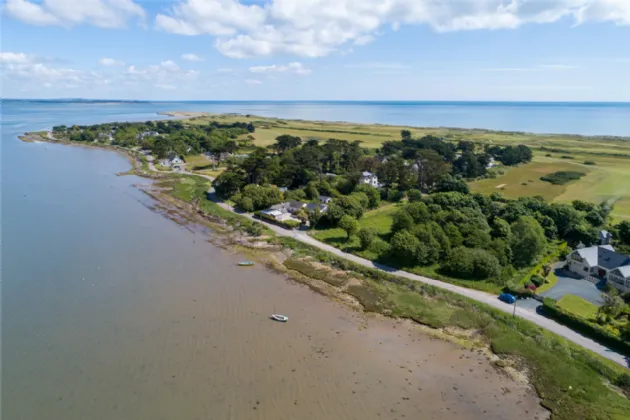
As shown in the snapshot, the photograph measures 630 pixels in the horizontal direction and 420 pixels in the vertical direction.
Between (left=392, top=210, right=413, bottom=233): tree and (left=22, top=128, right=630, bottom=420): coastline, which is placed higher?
(left=392, top=210, right=413, bottom=233): tree

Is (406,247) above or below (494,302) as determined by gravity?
above

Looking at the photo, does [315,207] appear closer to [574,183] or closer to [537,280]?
[537,280]

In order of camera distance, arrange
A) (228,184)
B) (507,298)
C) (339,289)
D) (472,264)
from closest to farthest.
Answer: (507,298), (339,289), (472,264), (228,184)

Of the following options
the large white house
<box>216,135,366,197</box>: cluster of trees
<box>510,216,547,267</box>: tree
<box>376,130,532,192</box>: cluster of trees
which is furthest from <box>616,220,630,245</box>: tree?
<box>216,135,366,197</box>: cluster of trees

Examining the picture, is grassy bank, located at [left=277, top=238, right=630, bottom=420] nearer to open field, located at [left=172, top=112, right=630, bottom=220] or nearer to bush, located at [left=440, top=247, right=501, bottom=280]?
bush, located at [left=440, top=247, right=501, bottom=280]

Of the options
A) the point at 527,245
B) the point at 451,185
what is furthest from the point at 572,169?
the point at 527,245

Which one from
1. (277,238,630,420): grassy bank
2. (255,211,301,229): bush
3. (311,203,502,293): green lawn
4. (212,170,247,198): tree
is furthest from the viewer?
(212,170,247,198): tree

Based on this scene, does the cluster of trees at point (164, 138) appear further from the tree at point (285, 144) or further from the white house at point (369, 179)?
the white house at point (369, 179)
